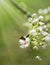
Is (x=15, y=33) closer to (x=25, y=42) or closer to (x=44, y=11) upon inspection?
(x=25, y=42)

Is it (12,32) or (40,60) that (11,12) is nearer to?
(12,32)

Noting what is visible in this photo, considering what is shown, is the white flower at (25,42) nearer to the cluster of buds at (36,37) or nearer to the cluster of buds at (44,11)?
the cluster of buds at (36,37)

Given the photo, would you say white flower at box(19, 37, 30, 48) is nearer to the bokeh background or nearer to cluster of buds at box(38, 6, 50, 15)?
the bokeh background

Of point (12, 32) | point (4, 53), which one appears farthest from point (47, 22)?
point (4, 53)

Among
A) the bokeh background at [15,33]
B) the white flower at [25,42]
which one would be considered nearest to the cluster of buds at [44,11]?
the bokeh background at [15,33]

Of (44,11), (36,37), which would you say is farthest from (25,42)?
(44,11)

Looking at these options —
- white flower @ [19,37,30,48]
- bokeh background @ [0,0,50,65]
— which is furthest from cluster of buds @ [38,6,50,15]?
white flower @ [19,37,30,48]
